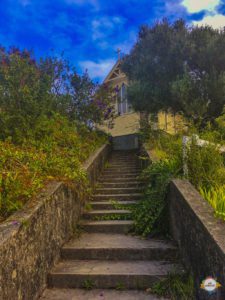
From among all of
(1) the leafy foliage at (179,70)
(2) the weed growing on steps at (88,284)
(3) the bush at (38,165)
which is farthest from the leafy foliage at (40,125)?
(1) the leafy foliage at (179,70)

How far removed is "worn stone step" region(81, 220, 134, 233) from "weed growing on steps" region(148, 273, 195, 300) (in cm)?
170

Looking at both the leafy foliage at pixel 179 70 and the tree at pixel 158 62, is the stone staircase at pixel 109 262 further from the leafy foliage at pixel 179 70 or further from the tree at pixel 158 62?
the tree at pixel 158 62

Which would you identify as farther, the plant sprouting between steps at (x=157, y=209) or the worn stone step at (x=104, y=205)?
the worn stone step at (x=104, y=205)

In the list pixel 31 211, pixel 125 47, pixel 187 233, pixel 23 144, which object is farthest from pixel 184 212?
pixel 125 47

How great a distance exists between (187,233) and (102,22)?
7.00m

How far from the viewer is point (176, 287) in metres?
3.60

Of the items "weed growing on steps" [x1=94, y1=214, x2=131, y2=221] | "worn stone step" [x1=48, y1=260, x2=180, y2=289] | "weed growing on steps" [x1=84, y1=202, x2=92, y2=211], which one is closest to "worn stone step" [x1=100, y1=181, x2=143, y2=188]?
"weed growing on steps" [x1=84, y1=202, x2=92, y2=211]

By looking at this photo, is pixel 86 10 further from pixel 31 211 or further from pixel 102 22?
pixel 31 211

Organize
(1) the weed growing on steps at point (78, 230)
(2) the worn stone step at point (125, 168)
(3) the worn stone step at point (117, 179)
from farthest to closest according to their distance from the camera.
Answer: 1. (2) the worn stone step at point (125, 168)
2. (3) the worn stone step at point (117, 179)
3. (1) the weed growing on steps at point (78, 230)

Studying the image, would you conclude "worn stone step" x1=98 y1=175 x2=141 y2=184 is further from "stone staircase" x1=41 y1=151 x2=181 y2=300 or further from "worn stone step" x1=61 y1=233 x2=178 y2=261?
"worn stone step" x1=61 y1=233 x2=178 y2=261

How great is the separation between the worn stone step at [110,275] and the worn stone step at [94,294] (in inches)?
3.2

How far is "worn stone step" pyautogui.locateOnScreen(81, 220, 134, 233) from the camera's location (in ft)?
17.8

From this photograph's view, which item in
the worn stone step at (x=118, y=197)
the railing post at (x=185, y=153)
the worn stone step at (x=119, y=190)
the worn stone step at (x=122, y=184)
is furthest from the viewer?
the worn stone step at (x=122, y=184)

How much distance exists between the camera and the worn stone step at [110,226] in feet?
17.8
